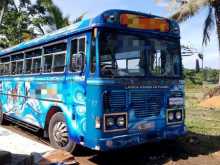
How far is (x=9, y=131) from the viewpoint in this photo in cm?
1123

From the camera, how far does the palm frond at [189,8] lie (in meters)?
21.9

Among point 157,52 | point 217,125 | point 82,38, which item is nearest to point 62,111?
point 82,38

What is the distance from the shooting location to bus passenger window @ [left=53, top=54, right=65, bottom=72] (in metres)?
8.02

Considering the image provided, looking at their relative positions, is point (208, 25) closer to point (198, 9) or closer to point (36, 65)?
point (198, 9)

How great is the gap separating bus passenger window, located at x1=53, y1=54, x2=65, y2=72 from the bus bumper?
2.13 metres

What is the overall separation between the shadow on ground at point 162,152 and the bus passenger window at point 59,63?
1944 mm

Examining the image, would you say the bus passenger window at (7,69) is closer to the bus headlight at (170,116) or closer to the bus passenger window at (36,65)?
the bus passenger window at (36,65)

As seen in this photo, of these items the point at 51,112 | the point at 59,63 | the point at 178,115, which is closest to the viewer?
the point at 178,115

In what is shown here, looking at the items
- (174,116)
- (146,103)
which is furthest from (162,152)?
(146,103)

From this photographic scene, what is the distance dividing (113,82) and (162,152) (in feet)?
8.11

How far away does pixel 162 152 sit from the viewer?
328 inches

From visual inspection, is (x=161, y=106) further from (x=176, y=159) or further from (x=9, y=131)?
(x=9, y=131)

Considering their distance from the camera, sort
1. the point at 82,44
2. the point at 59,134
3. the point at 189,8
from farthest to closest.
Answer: the point at 189,8 < the point at 59,134 < the point at 82,44

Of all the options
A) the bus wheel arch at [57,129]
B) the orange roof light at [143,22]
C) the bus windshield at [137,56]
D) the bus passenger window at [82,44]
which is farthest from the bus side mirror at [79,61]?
the bus wheel arch at [57,129]
